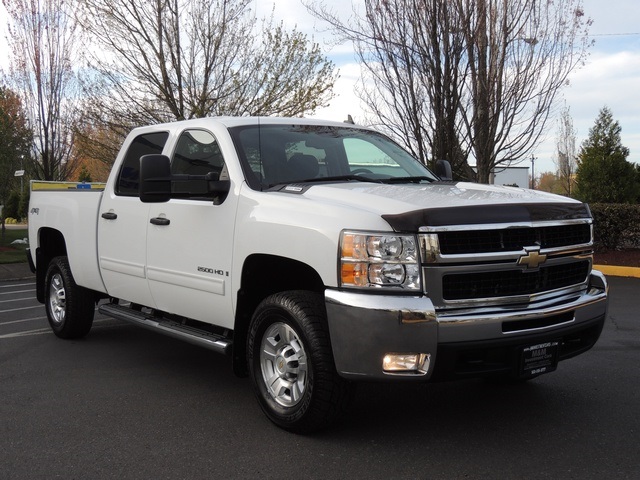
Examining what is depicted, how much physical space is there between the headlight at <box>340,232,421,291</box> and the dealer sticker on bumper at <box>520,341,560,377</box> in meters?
0.76

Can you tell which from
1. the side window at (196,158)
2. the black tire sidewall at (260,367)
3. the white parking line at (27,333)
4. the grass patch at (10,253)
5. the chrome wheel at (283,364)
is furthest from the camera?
the grass patch at (10,253)

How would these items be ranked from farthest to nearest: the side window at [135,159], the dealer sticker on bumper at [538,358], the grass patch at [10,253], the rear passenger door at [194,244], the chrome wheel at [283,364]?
the grass patch at [10,253] < the side window at [135,159] < the rear passenger door at [194,244] < the chrome wheel at [283,364] < the dealer sticker on bumper at [538,358]

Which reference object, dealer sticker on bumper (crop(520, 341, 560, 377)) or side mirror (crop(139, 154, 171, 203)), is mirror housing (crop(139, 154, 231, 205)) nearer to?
side mirror (crop(139, 154, 171, 203))

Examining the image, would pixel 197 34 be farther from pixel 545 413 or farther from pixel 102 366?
pixel 545 413

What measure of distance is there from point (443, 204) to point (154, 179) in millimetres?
1897

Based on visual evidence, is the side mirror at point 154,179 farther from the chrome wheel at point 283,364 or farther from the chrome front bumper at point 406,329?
the chrome front bumper at point 406,329

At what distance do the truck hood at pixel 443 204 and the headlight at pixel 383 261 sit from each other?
0.32 feet

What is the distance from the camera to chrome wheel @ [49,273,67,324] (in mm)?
7172

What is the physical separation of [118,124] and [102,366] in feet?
45.0

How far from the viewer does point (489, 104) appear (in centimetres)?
1240

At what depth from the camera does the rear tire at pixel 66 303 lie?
698 cm

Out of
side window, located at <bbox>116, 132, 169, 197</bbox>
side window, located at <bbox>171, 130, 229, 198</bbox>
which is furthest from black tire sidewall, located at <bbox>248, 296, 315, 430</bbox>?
side window, located at <bbox>116, 132, 169, 197</bbox>

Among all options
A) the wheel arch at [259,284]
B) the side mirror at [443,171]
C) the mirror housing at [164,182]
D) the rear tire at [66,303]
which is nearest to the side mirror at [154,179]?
the mirror housing at [164,182]

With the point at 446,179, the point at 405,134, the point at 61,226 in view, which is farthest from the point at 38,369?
the point at 405,134
